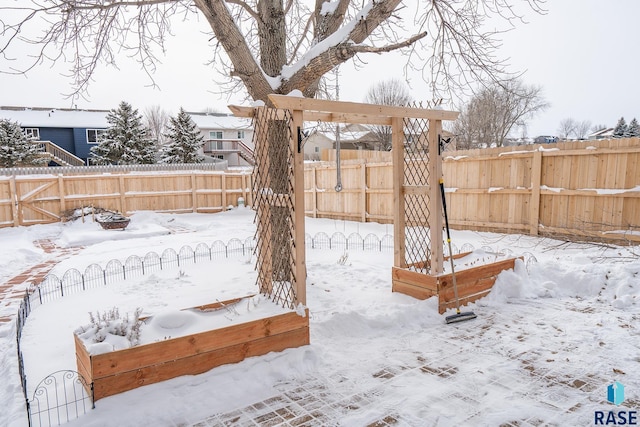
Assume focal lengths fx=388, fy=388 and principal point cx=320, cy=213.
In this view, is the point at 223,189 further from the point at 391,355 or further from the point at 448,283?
the point at 391,355

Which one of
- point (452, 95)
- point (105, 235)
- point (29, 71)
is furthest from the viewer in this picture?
point (105, 235)

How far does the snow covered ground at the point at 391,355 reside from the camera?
2.53 m

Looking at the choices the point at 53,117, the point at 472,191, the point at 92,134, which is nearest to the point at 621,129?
the point at 472,191

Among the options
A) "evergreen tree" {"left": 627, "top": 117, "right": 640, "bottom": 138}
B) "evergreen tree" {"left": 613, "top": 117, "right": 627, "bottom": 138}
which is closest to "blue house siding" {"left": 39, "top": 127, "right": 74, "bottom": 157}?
"evergreen tree" {"left": 613, "top": 117, "right": 627, "bottom": 138}

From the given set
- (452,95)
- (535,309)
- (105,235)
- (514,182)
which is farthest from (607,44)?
(105,235)

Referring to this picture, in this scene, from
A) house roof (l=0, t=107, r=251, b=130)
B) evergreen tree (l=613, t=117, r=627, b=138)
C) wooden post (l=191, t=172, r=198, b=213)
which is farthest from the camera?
evergreen tree (l=613, t=117, r=627, b=138)

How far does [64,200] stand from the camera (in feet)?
38.5

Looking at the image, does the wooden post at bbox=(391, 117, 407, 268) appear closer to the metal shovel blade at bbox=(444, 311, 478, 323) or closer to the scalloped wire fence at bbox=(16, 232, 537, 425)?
the metal shovel blade at bbox=(444, 311, 478, 323)

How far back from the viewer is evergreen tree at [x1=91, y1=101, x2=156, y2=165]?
63.3 feet

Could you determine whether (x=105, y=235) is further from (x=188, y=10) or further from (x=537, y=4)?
(x=537, y=4)

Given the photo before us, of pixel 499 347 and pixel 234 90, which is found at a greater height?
pixel 234 90

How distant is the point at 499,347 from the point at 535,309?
3.93 ft

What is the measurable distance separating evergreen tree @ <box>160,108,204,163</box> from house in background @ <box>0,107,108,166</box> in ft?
15.1

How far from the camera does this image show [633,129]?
2531 centimetres
